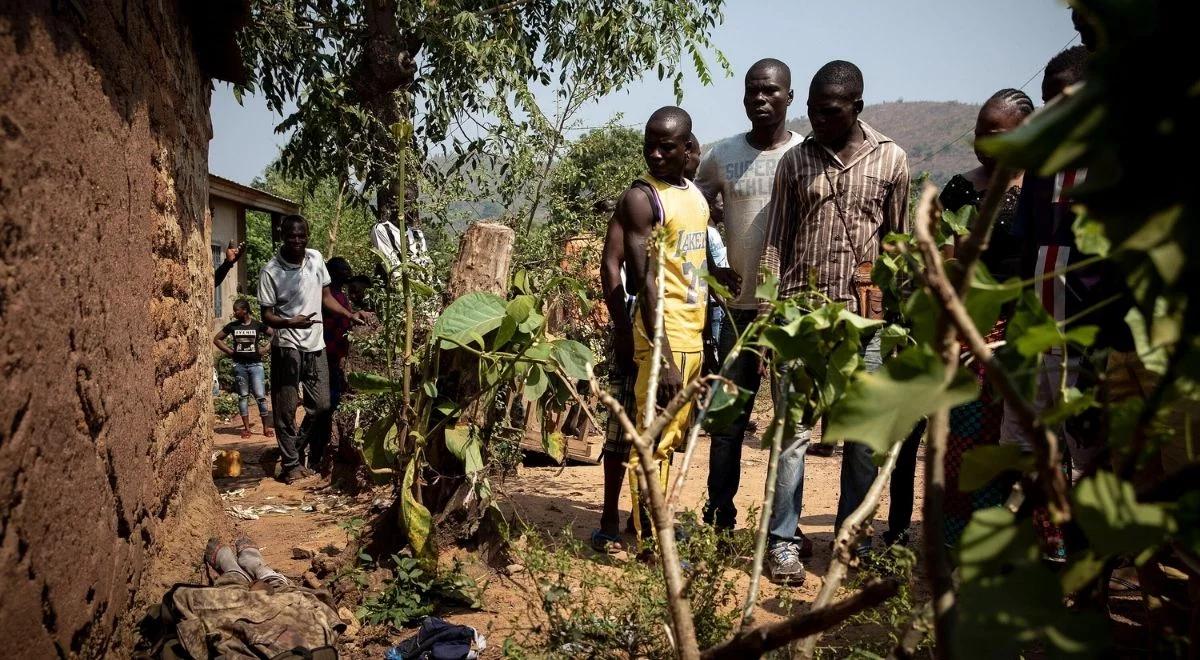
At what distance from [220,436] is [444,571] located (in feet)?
18.7

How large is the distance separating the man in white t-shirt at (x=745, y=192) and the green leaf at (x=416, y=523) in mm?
1279

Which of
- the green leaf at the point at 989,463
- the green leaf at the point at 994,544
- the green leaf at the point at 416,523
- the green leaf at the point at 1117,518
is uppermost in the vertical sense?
the green leaf at the point at 989,463

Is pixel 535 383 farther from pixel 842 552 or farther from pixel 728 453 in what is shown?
pixel 842 552

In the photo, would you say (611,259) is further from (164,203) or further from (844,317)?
(844,317)

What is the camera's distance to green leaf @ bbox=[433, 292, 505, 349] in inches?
114

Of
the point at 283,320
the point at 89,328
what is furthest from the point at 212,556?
the point at 283,320

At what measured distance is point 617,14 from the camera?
756 centimetres

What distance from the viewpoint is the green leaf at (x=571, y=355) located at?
114 inches

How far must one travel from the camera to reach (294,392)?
5961mm

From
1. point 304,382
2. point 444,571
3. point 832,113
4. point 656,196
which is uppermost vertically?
point 832,113

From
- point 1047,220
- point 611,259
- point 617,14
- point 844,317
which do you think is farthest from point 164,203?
point 617,14

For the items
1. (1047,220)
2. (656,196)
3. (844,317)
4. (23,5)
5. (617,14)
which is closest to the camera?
(844,317)

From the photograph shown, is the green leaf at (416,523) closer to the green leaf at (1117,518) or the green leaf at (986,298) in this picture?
Result: the green leaf at (986,298)

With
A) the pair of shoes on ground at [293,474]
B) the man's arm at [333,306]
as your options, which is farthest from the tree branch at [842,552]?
the man's arm at [333,306]
